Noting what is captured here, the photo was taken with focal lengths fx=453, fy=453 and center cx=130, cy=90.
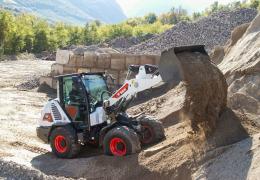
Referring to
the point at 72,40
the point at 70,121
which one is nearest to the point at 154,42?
the point at 70,121

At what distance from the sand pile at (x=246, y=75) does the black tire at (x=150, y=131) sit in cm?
179

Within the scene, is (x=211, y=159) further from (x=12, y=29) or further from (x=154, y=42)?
(x=12, y=29)

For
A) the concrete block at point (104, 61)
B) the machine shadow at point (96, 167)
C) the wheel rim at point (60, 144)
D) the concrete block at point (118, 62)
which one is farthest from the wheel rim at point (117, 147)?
the concrete block at point (104, 61)

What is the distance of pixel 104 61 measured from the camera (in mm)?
18281

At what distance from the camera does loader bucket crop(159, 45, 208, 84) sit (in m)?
8.17

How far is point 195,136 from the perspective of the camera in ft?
27.1

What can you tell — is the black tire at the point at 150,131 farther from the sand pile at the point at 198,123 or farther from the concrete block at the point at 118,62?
the concrete block at the point at 118,62

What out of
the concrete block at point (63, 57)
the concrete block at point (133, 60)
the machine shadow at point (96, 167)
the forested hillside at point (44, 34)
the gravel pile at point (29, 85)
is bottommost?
the machine shadow at point (96, 167)

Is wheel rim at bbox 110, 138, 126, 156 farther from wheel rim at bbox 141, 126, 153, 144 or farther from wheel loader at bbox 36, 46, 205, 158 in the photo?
wheel rim at bbox 141, 126, 153, 144

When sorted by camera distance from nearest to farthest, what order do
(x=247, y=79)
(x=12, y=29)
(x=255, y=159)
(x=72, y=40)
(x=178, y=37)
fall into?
(x=255, y=159) < (x=247, y=79) < (x=178, y=37) < (x=12, y=29) < (x=72, y=40)

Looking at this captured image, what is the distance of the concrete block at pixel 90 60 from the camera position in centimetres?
1847

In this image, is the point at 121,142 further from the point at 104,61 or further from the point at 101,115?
the point at 104,61

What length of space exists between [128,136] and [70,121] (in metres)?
1.55

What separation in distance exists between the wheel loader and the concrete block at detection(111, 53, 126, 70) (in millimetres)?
8063
